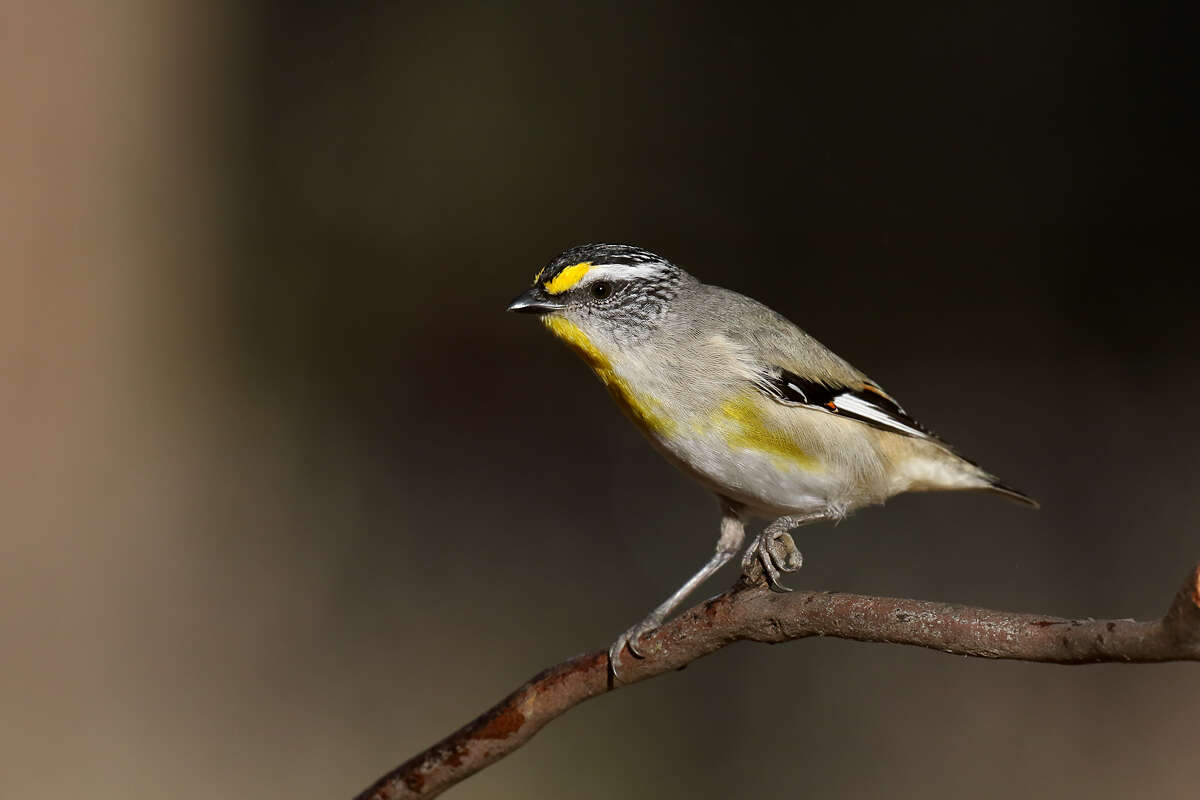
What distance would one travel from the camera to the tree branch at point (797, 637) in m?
1.55

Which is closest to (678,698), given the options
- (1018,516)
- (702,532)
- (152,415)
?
(702,532)

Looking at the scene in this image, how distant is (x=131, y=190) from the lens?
21.6 ft

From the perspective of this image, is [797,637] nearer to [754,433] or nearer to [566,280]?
[754,433]

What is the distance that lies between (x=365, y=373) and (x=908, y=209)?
11.2 ft

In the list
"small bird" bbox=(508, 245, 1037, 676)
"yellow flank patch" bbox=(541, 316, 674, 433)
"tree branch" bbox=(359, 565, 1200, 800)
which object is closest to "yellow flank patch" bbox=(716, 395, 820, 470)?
"small bird" bbox=(508, 245, 1037, 676)

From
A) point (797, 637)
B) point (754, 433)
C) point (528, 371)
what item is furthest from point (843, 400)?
point (528, 371)

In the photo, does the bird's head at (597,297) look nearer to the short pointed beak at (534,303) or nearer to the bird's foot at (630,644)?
the short pointed beak at (534,303)

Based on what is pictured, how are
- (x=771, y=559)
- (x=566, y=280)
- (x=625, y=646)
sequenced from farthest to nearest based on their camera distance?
(x=566, y=280) → (x=625, y=646) → (x=771, y=559)

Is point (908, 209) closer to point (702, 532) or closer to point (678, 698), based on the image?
point (702, 532)

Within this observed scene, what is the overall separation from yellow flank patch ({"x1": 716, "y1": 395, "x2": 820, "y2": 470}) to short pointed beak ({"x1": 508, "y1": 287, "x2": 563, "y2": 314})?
0.53 m

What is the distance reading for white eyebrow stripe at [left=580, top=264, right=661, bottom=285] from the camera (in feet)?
10.4

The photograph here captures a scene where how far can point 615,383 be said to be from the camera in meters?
3.10

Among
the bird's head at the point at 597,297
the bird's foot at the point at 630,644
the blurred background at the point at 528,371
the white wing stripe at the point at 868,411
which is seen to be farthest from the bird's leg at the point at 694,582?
the blurred background at the point at 528,371

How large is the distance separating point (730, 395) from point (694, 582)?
1.64 ft
